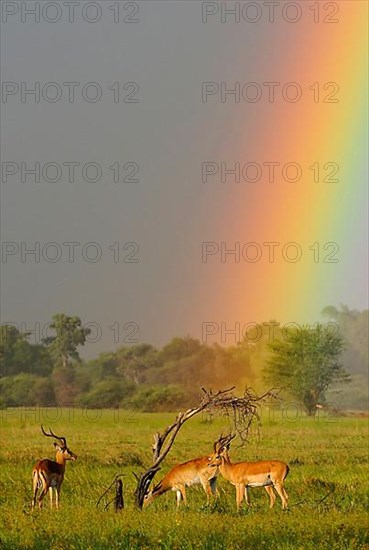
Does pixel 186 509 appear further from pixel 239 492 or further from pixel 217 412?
pixel 217 412

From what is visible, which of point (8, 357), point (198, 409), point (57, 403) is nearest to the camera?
point (198, 409)

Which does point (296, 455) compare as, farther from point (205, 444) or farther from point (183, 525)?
point (183, 525)

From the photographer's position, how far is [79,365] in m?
118

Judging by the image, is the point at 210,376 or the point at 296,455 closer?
the point at 296,455

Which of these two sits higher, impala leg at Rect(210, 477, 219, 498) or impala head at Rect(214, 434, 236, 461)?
impala head at Rect(214, 434, 236, 461)

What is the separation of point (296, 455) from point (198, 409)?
17.9 metres

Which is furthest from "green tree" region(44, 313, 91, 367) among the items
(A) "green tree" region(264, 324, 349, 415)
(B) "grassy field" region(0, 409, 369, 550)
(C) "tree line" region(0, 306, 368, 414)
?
(B) "grassy field" region(0, 409, 369, 550)

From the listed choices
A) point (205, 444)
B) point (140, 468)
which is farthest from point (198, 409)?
point (205, 444)

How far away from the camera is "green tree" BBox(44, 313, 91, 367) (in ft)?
389

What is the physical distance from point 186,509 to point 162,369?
109454 millimetres

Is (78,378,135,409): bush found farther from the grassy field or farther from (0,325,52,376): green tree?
the grassy field

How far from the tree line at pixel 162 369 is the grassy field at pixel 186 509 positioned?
1892 inches

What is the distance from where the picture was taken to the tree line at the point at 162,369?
306 feet

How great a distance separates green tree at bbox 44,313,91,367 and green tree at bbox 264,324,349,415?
1204 inches
